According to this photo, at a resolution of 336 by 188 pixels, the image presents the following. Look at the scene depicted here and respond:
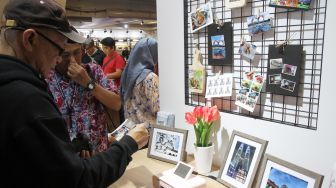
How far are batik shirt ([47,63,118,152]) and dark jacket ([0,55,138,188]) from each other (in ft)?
2.26

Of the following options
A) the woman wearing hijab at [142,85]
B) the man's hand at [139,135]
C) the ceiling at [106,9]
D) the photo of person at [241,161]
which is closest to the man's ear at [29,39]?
the man's hand at [139,135]

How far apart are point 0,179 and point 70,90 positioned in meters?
0.82

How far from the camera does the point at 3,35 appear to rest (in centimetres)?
81

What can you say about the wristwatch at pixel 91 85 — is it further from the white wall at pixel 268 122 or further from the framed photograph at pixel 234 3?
the framed photograph at pixel 234 3

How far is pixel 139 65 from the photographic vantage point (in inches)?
81.9

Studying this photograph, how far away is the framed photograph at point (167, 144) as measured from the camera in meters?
1.38

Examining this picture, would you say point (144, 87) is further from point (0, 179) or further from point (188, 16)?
point (0, 179)

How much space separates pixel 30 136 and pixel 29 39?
0.28 metres

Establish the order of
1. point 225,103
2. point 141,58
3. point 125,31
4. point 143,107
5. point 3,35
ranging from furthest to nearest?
point 125,31
point 141,58
point 143,107
point 225,103
point 3,35

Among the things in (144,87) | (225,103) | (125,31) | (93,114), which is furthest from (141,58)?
(125,31)

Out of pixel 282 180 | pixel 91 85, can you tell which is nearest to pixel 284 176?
pixel 282 180

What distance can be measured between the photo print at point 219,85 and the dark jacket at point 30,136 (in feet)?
2.37

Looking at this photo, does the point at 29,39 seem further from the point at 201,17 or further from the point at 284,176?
the point at 284,176

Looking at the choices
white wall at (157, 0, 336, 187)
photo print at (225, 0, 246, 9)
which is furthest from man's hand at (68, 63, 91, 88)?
photo print at (225, 0, 246, 9)
